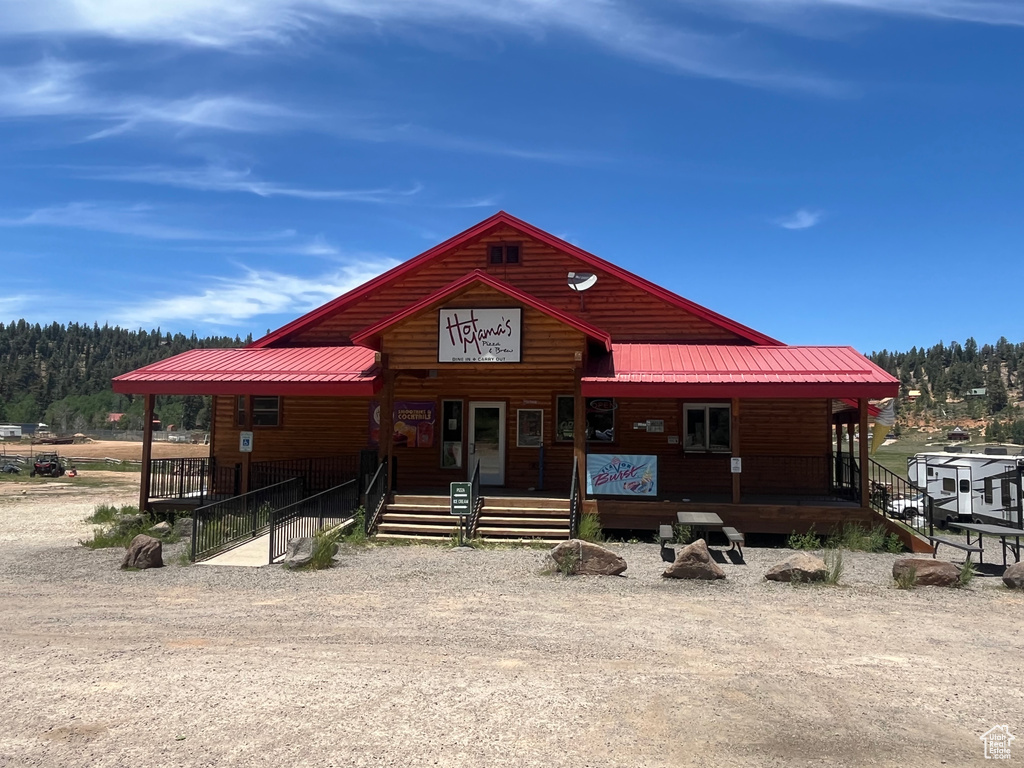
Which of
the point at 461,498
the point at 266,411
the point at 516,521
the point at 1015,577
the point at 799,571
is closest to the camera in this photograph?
the point at 1015,577

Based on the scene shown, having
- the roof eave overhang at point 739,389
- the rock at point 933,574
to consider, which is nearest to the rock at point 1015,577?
the rock at point 933,574

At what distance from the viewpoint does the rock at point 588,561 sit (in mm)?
10234

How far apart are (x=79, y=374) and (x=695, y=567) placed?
7299 inches

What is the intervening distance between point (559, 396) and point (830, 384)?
5.95m

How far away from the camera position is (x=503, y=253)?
1828cm

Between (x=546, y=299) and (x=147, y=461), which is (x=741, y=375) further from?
(x=147, y=461)

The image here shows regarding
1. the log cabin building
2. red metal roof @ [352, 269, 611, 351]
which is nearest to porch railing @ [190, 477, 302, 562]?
the log cabin building

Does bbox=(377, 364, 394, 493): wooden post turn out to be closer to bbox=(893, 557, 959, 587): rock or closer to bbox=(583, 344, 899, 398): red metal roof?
bbox=(583, 344, 899, 398): red metal roof

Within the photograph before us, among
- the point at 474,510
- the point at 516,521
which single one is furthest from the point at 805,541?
the point at 474,510

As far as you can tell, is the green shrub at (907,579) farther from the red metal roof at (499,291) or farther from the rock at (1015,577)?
the red metal roof at (499,291)

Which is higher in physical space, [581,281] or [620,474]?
[581,281]

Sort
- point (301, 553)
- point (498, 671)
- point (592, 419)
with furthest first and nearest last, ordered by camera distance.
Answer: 1. point (592, 419)
2. point (301, 553)
3. point (498, 671)

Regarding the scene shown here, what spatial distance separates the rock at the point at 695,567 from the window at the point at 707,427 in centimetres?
669

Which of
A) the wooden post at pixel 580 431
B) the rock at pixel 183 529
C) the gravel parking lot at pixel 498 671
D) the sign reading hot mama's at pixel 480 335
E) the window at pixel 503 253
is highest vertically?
the window at pixel 503 253
